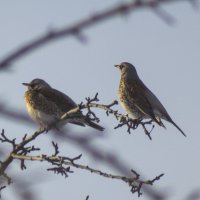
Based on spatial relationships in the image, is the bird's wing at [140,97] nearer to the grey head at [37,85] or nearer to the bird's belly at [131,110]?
the bird's belly at [131,110]

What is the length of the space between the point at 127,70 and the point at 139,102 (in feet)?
5.69

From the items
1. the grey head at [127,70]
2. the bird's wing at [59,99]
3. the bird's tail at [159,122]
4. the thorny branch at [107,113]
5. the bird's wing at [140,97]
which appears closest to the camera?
the thorny branch at [107,113]

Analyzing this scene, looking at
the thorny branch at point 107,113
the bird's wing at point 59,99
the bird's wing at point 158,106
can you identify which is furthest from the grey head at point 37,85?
the thorny branch at point 107,113

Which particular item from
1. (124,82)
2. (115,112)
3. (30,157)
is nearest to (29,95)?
(124,82)

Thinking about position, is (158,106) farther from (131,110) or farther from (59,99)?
(59,99)

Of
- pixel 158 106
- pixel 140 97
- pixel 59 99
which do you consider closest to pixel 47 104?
pixel 59 99

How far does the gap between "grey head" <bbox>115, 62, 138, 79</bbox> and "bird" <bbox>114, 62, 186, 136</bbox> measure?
0.16 m

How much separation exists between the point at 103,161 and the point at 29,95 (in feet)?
30.1

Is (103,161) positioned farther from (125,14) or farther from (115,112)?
(115,112)

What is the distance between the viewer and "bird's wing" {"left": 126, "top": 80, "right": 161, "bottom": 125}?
1088 centimetres

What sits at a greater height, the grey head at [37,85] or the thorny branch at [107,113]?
the grey head at [37,85]

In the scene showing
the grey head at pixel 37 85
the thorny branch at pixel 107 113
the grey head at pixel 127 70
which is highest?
the grey head at pixel 127 70

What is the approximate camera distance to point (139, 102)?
36.6ft

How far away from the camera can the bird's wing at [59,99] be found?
10164mm
